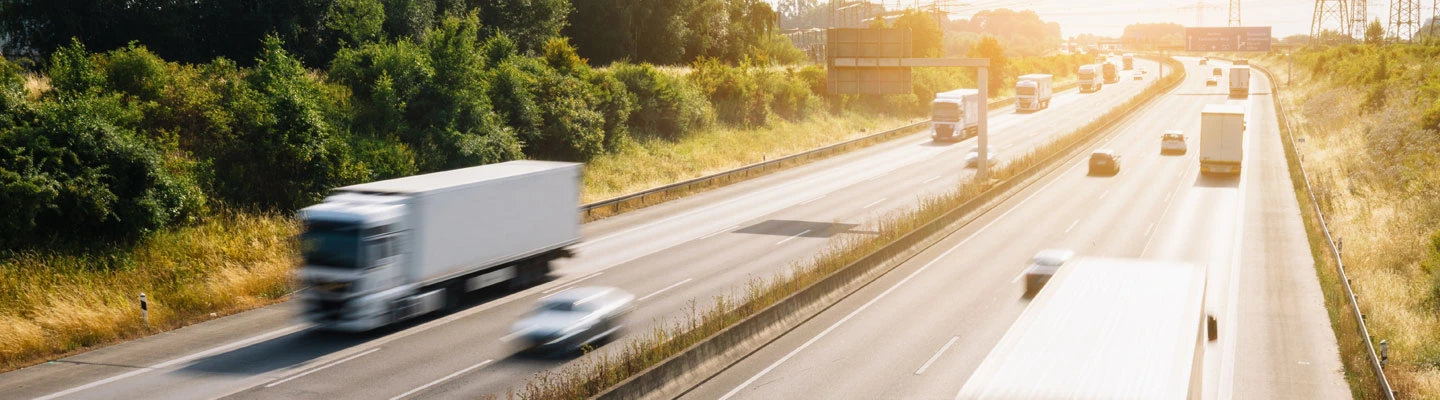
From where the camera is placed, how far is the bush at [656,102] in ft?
201

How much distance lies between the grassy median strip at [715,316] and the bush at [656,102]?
21866mm

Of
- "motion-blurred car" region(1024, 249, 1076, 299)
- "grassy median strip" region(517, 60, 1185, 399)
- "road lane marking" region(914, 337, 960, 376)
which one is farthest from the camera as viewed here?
"motion-blurred car" region(1024, 249, 1076, 299)

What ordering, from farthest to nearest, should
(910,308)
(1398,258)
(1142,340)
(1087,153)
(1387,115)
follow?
(1087,153) → (1387,115) → (1398,258) → (910,308) → (1142,340)

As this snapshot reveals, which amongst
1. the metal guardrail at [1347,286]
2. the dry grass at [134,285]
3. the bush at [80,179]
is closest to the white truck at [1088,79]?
the metal guardrail at [1347,286]

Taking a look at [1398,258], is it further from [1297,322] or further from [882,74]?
[882,74]

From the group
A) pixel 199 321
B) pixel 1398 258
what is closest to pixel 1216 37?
pixel 1398 258

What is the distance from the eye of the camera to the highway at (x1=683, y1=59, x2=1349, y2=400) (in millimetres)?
20172

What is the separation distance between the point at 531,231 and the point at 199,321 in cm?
819

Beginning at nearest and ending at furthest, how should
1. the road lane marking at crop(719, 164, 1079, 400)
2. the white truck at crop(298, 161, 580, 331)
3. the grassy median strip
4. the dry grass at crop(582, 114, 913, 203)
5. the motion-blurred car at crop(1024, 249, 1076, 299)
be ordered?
the grassy median strip
the road lane marking at crop(719, 164, 1079, 400)
the white truck at crop(298, 161, 580, 331)
the motion-blurred car at crop(1024, 249, 1076, 299)
the dry grass at crop(582, 114, 913, 203)

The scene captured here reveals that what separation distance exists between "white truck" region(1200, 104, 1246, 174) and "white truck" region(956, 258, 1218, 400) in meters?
38.8

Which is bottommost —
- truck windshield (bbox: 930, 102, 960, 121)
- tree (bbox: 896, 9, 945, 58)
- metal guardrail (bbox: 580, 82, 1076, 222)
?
metal guardrail (bbox: 580, 82, 1076, 222)

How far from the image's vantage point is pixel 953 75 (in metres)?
113

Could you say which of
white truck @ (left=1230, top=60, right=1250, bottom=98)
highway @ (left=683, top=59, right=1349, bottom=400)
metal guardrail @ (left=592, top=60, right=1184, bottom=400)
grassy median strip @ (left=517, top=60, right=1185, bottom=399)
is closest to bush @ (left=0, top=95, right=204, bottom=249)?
grassy median strip @ (left=517, top=60, right=1185, bottom=399)

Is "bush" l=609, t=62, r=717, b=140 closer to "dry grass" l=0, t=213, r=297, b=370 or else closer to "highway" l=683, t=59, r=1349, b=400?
"highway" l=683, t=59, r=1349, b=400
